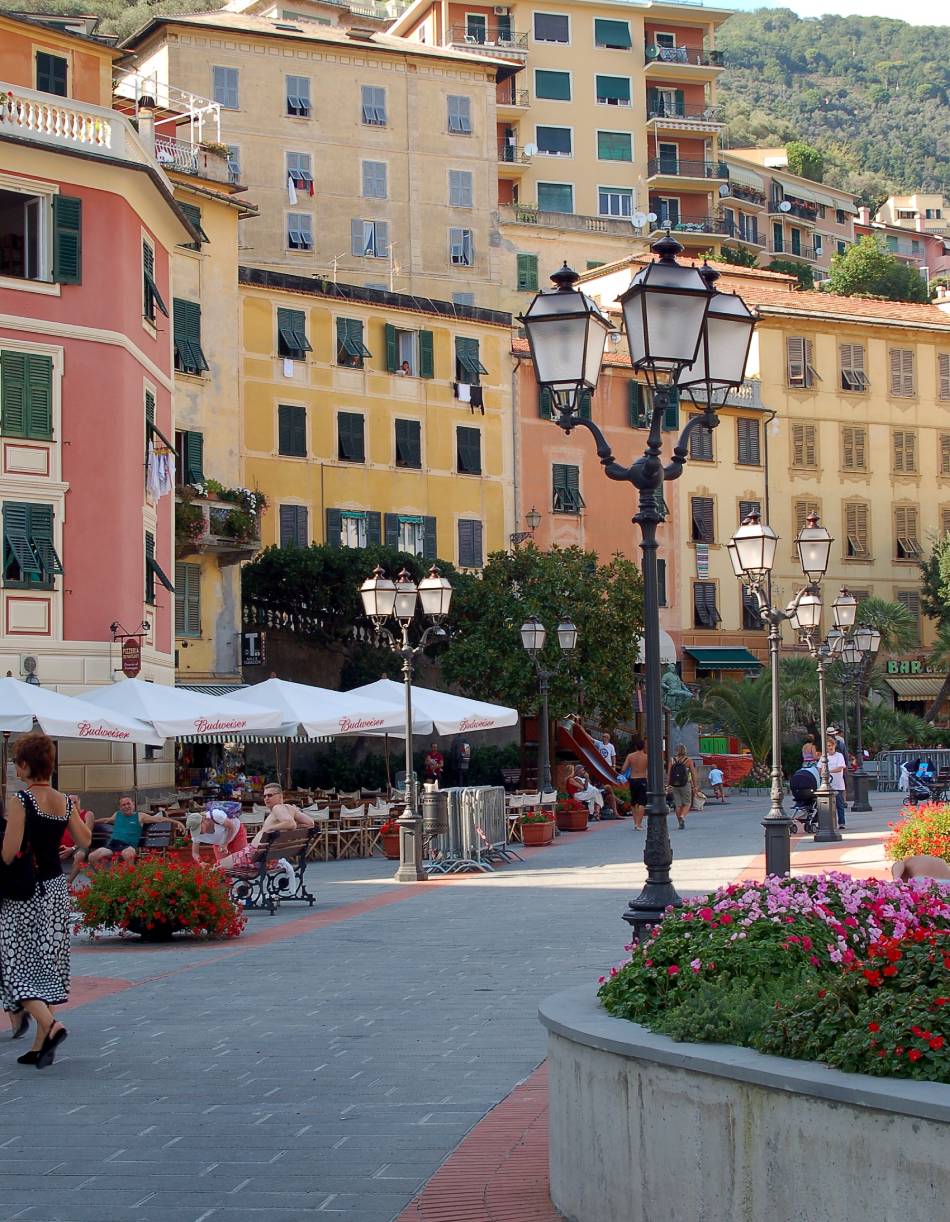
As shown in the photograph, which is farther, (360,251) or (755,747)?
(360,251)

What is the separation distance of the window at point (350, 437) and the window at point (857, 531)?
21.7 m

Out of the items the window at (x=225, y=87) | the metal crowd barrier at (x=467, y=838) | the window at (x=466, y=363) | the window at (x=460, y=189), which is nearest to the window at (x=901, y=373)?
the window at (x=460, y=189)

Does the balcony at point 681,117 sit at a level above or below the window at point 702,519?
above

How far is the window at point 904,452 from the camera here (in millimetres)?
64938

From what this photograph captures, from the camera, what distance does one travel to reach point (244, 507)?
40281 millimetres

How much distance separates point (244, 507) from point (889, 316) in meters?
33.4

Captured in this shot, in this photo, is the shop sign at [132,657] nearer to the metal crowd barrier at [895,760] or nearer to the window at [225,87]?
the metal crowd barrier at [895,760]

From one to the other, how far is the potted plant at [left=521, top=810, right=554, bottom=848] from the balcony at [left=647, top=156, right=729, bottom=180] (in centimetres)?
5671

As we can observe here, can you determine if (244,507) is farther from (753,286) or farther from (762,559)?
(753,286)

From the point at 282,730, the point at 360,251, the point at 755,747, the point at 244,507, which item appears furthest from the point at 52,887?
the point at 360,251

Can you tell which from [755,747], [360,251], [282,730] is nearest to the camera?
[282,730]

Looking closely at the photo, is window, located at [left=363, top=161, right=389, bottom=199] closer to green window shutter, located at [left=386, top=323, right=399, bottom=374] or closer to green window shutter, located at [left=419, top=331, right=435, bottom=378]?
green window shutter, located at [left=419, top=331, right=435, bottom=378]

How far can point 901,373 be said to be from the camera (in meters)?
65.8

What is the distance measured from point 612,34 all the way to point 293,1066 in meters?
76.7
